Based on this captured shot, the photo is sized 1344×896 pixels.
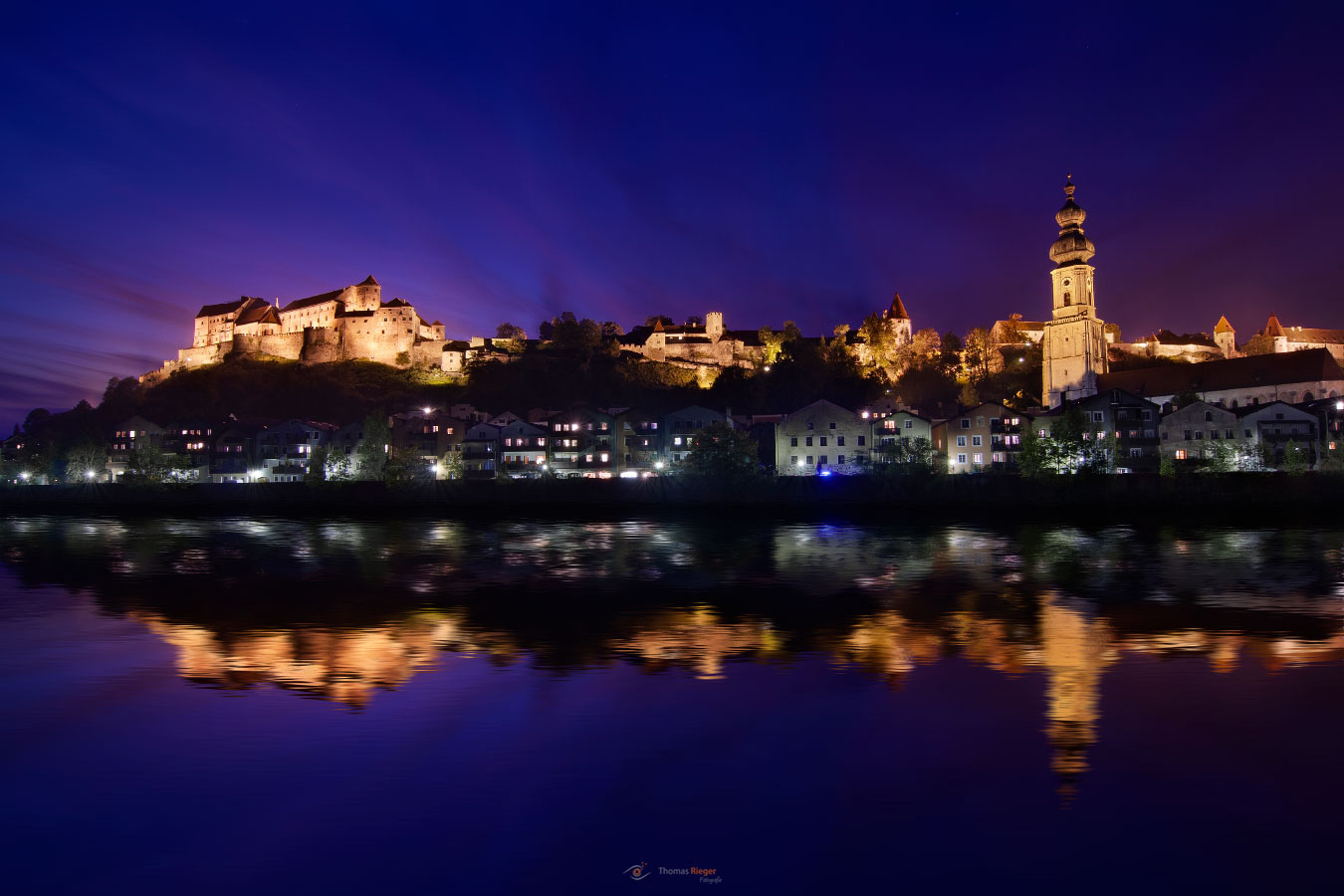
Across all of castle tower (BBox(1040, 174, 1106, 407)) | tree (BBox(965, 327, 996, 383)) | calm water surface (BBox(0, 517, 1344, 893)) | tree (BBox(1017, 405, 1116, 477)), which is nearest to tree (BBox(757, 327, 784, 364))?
tree (BBox(965, 327, 996, 383))

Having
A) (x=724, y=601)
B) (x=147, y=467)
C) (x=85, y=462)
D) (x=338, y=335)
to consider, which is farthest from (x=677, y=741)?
(x=338, y=335)

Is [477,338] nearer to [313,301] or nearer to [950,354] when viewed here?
[313,301]

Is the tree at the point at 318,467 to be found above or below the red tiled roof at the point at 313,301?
below

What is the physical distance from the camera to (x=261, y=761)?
9.15 m

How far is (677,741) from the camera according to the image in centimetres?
990

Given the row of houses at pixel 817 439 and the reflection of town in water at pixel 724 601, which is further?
the row of houses at pixel 817 439

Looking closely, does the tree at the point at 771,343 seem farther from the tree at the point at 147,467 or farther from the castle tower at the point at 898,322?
the tree at the point at 147,467

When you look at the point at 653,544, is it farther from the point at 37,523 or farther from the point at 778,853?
the point at 37,523

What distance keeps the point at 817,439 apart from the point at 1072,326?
4855cm

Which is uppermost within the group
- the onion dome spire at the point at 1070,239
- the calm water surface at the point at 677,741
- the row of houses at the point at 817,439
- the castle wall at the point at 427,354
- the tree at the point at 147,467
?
the onion dome spire at the point at 1070,239

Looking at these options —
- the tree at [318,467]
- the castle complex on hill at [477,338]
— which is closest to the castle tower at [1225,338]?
the castle complex on hill at [477,338]

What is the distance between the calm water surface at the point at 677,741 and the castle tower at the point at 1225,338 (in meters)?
125

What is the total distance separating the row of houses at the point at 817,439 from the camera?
61.9 metres

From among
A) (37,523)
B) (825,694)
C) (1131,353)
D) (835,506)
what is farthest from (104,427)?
(1131,353)
